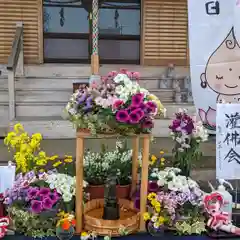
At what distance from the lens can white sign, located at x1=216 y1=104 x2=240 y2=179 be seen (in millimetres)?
2350

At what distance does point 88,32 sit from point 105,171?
20.5ft

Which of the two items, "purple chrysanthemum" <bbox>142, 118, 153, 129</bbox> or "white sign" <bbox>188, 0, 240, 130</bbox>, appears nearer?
"purple chrysanthemum" <bbox>142, 118, 153, 129</bbox>

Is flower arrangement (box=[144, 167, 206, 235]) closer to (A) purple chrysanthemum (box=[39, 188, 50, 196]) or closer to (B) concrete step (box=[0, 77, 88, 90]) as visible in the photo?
(A) purple chrysanthemum (box=[39, 188, 50, 196])

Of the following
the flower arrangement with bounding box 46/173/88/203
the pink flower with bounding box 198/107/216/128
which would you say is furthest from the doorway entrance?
the flower arrangement with bounding box 46/173/88/203

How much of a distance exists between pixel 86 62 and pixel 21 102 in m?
2.09

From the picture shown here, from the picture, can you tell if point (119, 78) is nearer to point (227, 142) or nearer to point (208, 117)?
point (227, 142)

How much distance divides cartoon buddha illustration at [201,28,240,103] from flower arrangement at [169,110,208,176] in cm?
57

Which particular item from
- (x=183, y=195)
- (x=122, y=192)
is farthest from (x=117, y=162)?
(x=183, y=195)

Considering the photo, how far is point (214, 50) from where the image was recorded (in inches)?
110

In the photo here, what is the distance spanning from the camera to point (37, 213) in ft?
6.54

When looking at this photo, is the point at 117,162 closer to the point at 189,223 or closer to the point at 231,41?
the point at 189,223

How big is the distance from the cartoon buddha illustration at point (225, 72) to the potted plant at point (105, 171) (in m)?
0.87

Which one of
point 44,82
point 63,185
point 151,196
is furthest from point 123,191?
point 44,82

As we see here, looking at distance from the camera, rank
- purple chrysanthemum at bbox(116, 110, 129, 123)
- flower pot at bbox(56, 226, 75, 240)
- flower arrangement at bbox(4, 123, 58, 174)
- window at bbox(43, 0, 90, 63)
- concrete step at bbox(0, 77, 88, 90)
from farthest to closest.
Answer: window at bbox(43, 0, 90, 63) → concrete step at bbox(0, 77, 88, 90) → flower arrangement at bbox(4, 123, 58, 174) → flower pot at bbox(56, 226, 75, 240) → purple chrysanthemum at bbox(116, 110, 129, 123)
